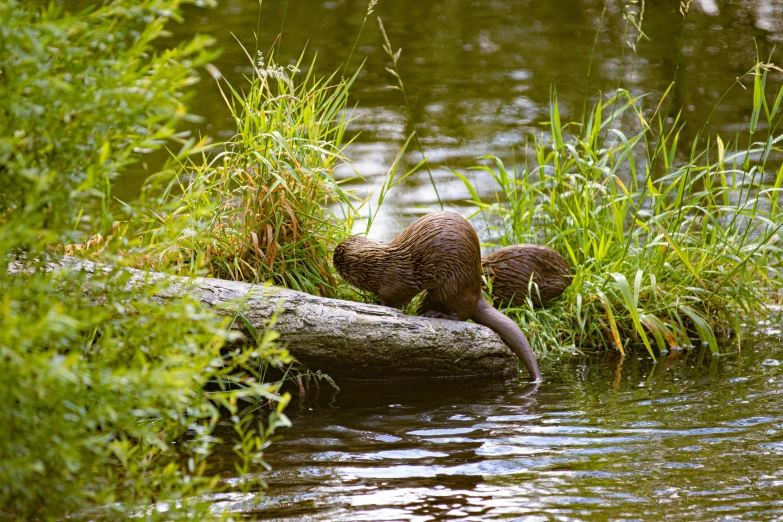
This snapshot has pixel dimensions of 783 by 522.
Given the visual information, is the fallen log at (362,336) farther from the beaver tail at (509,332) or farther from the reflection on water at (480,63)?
the reflection on water at (480,63)

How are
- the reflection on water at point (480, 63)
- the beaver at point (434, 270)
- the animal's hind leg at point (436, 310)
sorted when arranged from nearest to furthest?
the beaver at point (434, 270) → the animal's hind leg at point (436, 310) → the reflection on water at point (480, 63)

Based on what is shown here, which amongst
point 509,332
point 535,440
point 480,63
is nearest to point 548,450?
point 535,440

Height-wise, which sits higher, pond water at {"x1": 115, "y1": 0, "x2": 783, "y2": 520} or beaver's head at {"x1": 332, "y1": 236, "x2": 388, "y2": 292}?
beaver's head at {"x1": 332, "y1": 236, "x2": 388, "y2": 292}

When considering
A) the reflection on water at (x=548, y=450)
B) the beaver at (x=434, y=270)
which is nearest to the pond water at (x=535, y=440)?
the reflection on water at (x=548, y=450)

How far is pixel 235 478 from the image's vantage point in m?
3.44

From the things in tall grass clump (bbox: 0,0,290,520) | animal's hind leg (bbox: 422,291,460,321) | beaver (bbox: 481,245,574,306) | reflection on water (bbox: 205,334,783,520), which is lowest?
reflection on water (bbox: 205,334,783,520)

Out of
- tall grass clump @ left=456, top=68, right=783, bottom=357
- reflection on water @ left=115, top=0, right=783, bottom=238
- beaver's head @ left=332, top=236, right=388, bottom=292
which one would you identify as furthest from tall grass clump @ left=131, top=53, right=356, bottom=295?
reflection on water @ left=115, top=0, right=783, bottom=238

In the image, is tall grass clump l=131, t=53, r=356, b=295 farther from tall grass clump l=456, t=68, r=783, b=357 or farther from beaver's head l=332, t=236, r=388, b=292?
tall grass clump l=456, t=68, r=783, b=357

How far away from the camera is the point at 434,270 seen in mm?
4676

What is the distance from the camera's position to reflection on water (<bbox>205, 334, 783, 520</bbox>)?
10.5ft

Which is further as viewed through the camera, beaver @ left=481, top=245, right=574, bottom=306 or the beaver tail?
beaver @ left=481, top=245, right=574, bottom=306

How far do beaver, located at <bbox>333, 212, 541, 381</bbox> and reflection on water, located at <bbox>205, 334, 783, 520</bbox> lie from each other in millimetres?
339

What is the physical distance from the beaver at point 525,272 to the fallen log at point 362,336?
53 cm

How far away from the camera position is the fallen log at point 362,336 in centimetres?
443
